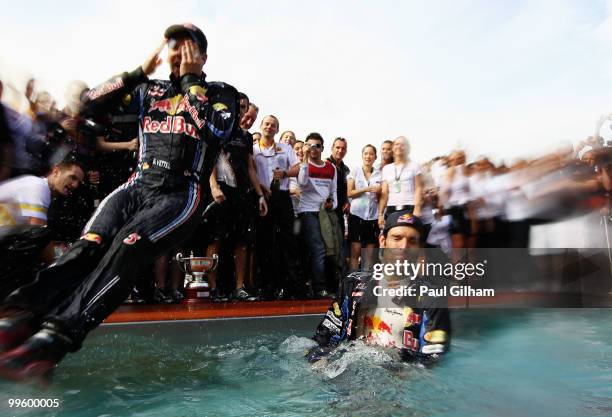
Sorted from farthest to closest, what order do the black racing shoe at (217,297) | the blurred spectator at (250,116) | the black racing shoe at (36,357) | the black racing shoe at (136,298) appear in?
1. the blurred spectator at (250,116)
2. the black racing shoe at (217,297)
3. the black racing shoe at (136,298)
4. the black racing shoe at (36,357)

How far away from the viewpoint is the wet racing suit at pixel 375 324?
315 cm

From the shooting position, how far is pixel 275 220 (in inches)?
250

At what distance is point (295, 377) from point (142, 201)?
140 cm

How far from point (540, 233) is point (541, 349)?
0.98 metres

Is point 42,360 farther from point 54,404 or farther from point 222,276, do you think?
point 222,276

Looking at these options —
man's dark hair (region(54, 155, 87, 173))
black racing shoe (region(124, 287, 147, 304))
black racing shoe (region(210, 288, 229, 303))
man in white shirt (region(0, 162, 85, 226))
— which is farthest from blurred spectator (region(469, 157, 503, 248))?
man in white shirt (region(0, 162, 85, 226))

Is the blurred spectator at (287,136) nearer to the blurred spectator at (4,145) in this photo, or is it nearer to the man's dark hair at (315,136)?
the man's dark hair at (315,136)

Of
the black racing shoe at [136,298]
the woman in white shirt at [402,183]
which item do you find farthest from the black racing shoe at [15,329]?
the woman in white shirt at [402,183]

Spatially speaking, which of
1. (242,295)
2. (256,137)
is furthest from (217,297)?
(256,137)

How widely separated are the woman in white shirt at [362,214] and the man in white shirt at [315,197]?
16.2 inches

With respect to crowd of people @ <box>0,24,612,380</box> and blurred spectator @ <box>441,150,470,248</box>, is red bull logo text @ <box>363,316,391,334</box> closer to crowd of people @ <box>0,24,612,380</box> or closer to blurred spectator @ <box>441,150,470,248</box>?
crowd of people @ <box>0,24,612,380</box>

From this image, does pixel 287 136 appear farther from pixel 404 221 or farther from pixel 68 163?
pixel 404 221

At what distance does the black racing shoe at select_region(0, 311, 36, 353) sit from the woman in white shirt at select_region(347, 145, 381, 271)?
15.7 ft

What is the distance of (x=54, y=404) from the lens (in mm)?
2684
